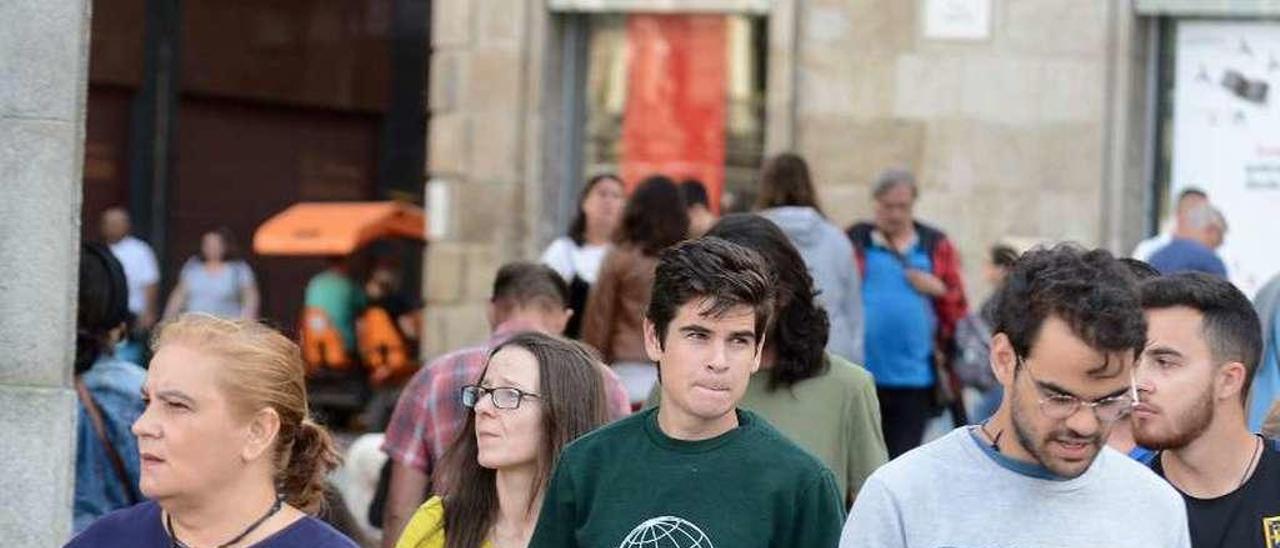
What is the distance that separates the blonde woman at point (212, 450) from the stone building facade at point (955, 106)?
10818mm

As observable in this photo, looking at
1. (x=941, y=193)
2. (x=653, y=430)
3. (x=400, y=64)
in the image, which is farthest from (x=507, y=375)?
(x=400, y=64)

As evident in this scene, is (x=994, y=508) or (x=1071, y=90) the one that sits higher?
(x=1071, y=90)

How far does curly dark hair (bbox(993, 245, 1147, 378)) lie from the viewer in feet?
15.6

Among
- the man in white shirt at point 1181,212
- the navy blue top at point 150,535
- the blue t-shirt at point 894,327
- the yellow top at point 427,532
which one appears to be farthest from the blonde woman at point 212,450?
the man in white shirt at point 1181,212

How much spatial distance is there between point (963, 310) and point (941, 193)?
300 cm

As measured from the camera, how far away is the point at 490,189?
55.0 feet

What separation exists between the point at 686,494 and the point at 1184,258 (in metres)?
6.56

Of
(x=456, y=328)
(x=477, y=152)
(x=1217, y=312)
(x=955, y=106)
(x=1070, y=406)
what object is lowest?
(x=456, y=328)

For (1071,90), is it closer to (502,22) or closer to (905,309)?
(502,22)

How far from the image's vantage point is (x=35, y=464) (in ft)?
24.2

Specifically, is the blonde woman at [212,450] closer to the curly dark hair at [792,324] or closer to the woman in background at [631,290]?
the curly dark hair at [792,324]

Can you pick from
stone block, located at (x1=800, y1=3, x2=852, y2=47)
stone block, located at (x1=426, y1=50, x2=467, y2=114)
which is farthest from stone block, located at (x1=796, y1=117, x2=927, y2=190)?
stone block, located at (x1=426, y1=50, x2=467, y2=114)

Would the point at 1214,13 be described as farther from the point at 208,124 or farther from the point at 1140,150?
the point at 208,124

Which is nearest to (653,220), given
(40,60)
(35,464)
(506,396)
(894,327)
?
(894,327)
